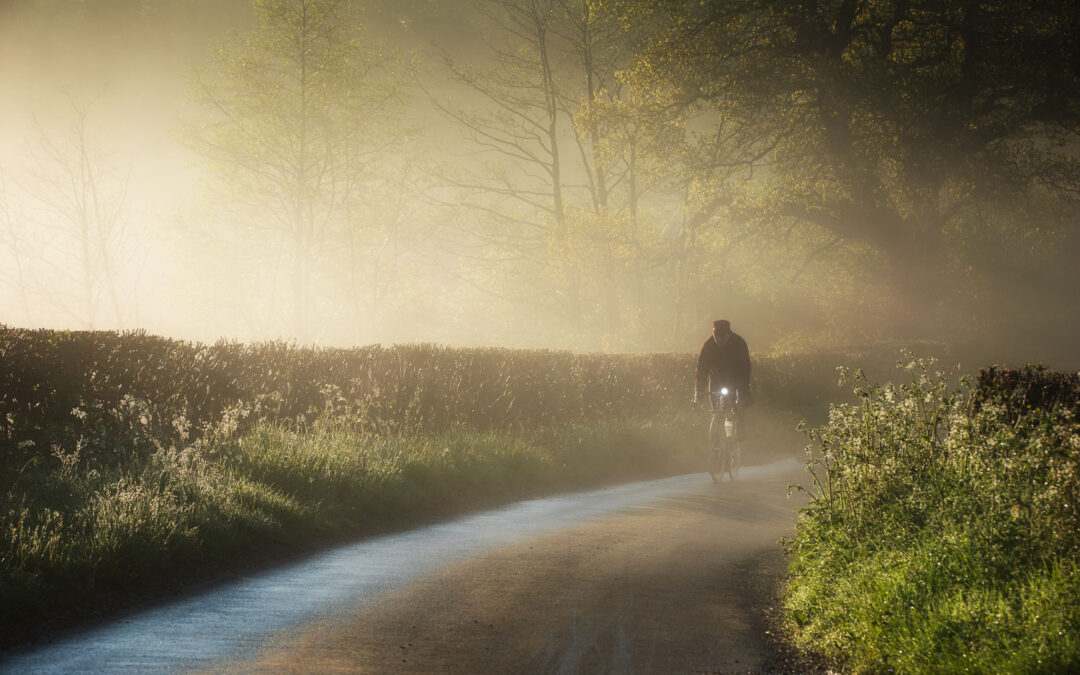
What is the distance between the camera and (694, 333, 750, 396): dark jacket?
16.6m

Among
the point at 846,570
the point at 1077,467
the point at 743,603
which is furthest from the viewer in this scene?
the point at 743,603

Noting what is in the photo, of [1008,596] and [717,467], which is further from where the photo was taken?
[717,467]

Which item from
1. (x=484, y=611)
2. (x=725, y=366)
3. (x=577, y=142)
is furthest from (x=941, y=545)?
(x=577, y=142)

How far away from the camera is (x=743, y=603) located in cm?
820

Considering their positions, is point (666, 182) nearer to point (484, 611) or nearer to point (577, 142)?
point (577, 142)

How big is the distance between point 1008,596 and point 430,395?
12.3 m

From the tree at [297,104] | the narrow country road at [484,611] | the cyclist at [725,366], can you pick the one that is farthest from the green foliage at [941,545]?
the tree at [297,104]

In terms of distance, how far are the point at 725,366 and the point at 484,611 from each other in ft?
32.1

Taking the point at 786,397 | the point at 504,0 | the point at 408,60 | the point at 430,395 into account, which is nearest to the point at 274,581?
the point at 430,395

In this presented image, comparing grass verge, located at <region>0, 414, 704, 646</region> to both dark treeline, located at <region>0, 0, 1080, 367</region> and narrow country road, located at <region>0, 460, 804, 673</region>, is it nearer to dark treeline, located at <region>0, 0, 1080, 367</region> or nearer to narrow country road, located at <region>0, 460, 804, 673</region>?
narrow country road, located at <region>0, 460, 804, 673</region>

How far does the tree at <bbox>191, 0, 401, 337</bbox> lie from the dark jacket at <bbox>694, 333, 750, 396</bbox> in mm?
27147

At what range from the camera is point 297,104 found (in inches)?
1588

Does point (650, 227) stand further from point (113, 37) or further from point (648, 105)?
point (113, 37)

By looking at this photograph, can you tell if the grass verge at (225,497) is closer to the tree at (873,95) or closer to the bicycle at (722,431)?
the bicycle at (722,431)
